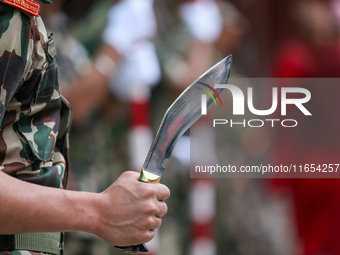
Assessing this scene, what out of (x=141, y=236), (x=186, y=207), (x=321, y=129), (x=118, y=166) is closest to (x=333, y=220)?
(x=321, y=129)

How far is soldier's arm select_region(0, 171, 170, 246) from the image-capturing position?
0.58 metres

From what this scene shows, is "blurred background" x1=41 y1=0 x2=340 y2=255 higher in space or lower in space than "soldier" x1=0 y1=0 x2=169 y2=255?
higher

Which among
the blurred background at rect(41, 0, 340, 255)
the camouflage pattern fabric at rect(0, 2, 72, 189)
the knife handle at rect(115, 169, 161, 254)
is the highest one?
the blurred background at rect(41, 0, 340, 255)

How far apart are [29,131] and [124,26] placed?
4.30 ft

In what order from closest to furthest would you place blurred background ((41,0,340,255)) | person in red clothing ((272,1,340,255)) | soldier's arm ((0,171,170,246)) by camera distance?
soldier's arm ((0,171,170,246)) < blurred background ((41,0,340,255)) < person in red clothing ((272,1,340,255))

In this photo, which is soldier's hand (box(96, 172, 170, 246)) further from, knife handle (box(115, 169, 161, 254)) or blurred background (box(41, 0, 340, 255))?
blurred background (box(41, 0, 340, 255))

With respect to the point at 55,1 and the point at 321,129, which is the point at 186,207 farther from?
the point at 55,1

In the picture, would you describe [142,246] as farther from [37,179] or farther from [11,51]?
[11,51]

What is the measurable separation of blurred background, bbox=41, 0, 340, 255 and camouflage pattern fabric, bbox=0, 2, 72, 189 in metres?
0.87

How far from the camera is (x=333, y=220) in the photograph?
2.30m

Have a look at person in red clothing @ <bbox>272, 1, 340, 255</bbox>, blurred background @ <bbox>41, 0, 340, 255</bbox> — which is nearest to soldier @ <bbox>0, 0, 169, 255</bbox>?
blurred background @ <bbox>41, 0, 340, 255</bbox>

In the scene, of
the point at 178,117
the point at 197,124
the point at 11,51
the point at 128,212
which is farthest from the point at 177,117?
the point at 197,124

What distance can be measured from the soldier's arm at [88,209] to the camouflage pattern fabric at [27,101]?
0.28ft

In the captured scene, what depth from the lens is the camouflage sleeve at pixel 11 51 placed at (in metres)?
0.61
